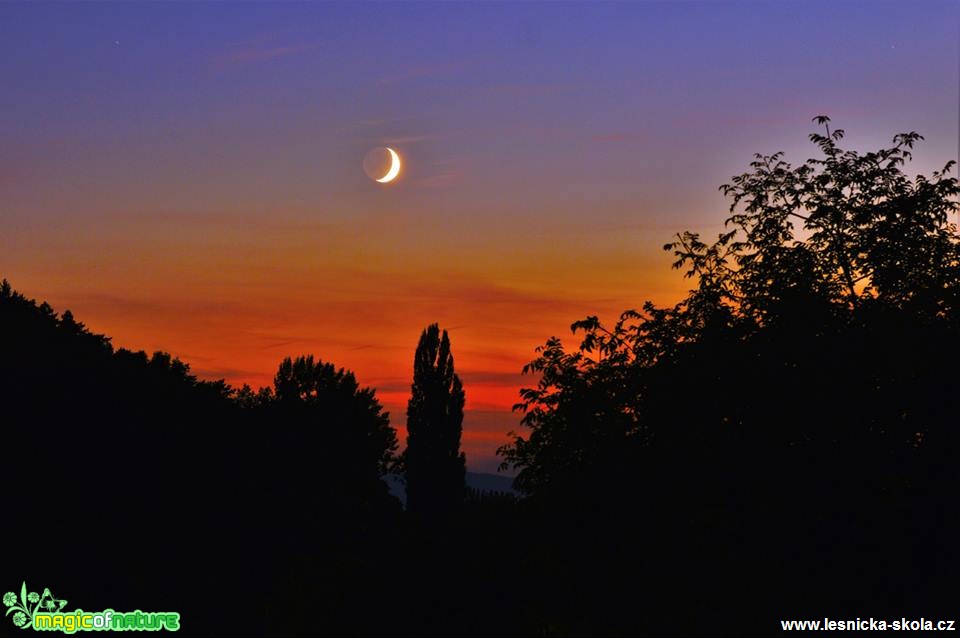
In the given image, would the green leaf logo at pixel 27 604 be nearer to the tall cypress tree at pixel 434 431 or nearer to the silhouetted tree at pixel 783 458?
the silhouetted tree at pixel 783 458

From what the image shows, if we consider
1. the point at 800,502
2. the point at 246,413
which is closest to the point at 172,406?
the point at 246,413

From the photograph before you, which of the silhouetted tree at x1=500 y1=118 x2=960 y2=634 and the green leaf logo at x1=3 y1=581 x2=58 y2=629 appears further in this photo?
the green leaf logo at x1=3 y1=581 x2=58 y2=629

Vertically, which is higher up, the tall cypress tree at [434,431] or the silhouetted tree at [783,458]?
the tall cypress tree at [434,431]

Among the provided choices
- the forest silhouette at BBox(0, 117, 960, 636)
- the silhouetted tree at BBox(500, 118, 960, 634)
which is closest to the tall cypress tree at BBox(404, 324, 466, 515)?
the forest silhouette at BBox(0, 117, 960, 636)

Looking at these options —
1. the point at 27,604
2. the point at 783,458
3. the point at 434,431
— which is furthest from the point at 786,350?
the point at 434,431

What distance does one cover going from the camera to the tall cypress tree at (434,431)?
7031 centimetres

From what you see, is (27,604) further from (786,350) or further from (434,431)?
(434,431)

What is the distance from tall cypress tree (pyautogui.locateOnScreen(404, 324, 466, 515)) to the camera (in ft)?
231

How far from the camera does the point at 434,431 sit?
72.1 metres

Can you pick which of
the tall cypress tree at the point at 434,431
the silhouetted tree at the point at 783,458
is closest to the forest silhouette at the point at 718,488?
the silhouetted tree at the point at 783,458

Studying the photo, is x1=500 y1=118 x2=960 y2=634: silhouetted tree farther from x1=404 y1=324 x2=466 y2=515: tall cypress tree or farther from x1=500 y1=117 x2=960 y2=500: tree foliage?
x1=404 y1=324 x2=466 y2=515: tall cypress tree

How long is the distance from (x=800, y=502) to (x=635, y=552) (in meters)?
2.87

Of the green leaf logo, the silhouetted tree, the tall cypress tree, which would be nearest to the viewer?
the silhouetted tree

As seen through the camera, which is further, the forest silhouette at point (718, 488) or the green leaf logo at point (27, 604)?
the green leaf logo at point (27, 604)
